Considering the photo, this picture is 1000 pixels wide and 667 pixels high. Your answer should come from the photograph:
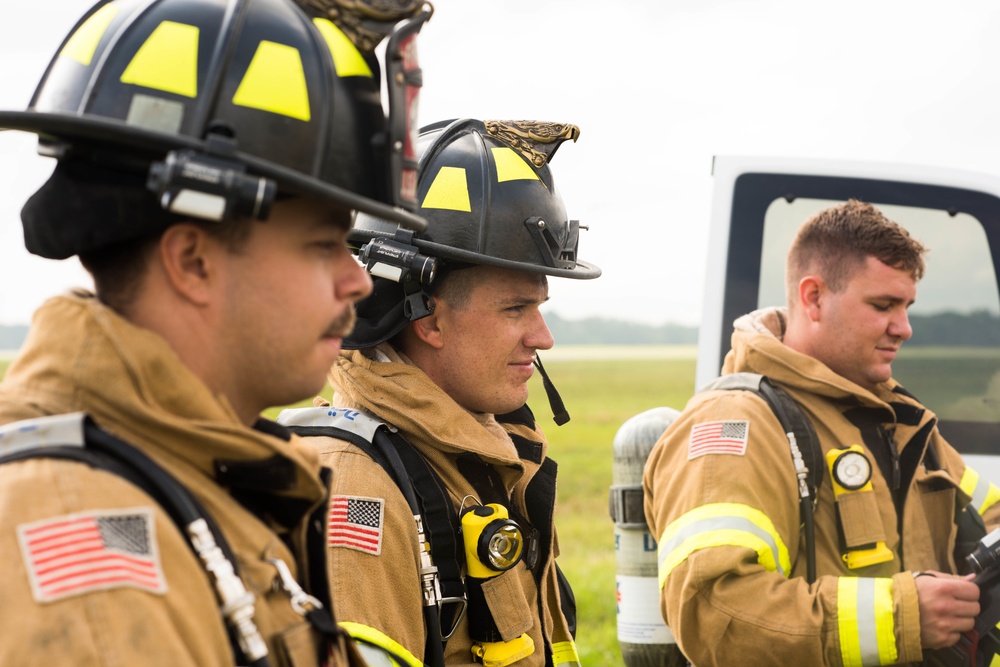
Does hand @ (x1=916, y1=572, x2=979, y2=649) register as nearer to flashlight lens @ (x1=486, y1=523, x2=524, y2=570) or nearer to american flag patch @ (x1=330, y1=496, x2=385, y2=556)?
flashlight lens @ (x1=486, y1=523, x2=524, y2=570)

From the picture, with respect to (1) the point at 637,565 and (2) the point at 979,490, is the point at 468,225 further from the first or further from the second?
(2) the point at 979,490

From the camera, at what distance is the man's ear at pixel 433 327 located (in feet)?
10.3

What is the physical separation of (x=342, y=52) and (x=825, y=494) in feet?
8.21

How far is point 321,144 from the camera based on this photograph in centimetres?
176

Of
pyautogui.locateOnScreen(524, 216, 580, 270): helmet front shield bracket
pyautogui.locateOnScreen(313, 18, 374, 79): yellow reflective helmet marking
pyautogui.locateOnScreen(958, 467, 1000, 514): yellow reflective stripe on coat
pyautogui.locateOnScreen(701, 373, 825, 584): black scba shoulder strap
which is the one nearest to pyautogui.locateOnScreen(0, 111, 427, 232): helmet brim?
pyautogui.locateOnScreen(313, 18, 374, 79): yellow reflective helmet marking

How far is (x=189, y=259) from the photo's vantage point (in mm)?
1629

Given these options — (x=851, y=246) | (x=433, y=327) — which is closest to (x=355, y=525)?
(x=433, y=327)

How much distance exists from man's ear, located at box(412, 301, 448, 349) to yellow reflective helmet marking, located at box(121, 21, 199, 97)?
5.04 feet

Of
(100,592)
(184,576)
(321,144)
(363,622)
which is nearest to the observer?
(100,592)

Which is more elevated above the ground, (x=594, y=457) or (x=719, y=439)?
(x=719, y=439)

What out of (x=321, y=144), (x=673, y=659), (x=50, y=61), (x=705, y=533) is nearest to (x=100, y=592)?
(x=321, y=144)

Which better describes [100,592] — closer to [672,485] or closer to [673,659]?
[672,485]

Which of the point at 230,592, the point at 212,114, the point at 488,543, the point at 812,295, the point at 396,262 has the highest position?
the point at 212,114

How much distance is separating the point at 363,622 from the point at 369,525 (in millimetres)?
227
